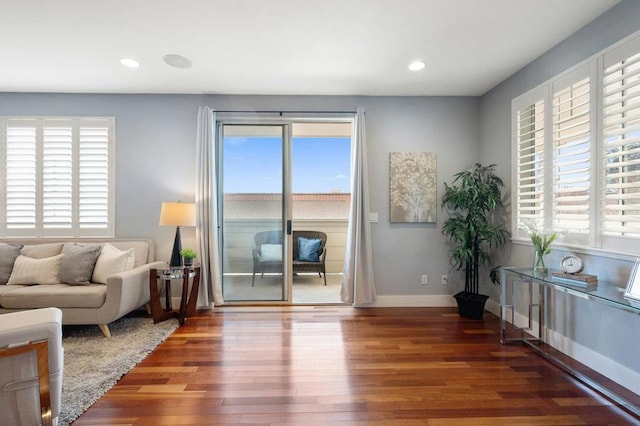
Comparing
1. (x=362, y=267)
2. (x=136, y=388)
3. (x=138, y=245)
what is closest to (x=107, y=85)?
(x=138, y=245)

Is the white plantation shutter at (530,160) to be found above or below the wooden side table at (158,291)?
above

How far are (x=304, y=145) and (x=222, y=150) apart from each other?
258cm

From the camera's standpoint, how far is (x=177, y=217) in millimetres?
3482

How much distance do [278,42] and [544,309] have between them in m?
3.42

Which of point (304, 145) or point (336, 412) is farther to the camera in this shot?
point (304, 145)

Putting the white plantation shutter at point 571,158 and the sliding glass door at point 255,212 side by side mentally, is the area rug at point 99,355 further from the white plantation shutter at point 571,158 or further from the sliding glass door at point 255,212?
the white plantation shutter at point 571,158

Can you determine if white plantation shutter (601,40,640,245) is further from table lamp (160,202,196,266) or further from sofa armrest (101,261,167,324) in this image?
sofa armrest (101,261,167,324)

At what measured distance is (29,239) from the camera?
3734 millimetres

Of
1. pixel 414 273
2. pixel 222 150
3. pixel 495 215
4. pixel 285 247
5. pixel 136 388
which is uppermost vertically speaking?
pixel 222 150

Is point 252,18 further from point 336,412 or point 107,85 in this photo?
point 336,412

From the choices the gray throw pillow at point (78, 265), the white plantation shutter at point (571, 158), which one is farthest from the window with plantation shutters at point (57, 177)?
the white plantation shutter at point (571, 158)

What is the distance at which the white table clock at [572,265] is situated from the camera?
240cm

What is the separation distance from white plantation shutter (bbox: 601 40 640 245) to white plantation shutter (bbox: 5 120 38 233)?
5748mm

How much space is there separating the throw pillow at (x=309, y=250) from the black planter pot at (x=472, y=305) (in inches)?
96.3
